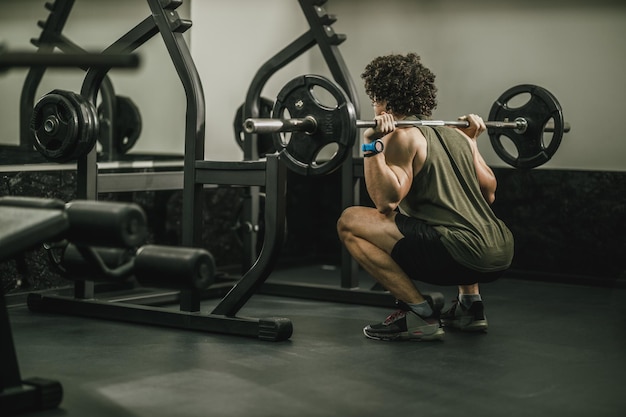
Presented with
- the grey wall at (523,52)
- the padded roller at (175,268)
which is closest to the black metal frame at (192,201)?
the padded roller at (175,268)

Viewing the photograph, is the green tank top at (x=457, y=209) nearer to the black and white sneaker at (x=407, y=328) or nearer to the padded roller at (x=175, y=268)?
the black and white sneaker at (x=407, y=328)

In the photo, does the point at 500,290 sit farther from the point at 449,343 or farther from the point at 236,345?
the point at 236,345

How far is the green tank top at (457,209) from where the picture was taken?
3785mm

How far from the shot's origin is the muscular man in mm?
3787

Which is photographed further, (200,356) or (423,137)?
(423,137)

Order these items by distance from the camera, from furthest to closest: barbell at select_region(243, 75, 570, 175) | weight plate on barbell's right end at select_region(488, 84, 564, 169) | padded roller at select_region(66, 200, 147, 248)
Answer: weight plate on barbell's right end at select_region(488, 84, 564, 169)
barbell at select_region(243, 75, 570, 175)
padded roller at select_region(66, 200, 147, 248)

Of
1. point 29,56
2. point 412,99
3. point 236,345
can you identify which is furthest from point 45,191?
point 29,56

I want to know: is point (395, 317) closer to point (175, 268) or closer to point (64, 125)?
point (175, 268)

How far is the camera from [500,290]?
17.2ft

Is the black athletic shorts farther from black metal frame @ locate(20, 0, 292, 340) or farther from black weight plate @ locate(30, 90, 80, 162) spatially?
black weight plate @ locate(30, 90, 80, 162)

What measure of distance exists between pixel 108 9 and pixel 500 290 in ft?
10.3

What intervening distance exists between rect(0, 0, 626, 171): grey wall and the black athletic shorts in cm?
191

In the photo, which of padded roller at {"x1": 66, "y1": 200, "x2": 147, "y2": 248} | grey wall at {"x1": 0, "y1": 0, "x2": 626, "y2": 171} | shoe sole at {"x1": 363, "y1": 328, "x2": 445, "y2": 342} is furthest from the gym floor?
grey wall at {"x1": 0, "y1": 0, "x2": 626, "y2": 171}

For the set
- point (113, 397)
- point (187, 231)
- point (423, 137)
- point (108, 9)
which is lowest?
point (113, 397)
